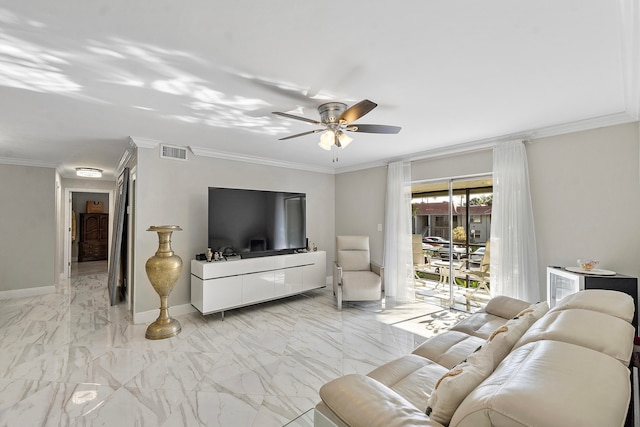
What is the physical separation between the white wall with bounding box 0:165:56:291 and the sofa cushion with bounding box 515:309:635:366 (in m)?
6.95

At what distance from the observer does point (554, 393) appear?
71 centimetres

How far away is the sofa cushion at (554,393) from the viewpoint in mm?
667

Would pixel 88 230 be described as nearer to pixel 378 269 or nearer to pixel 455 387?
pixel 378 269

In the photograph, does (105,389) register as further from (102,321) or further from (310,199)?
(310,199)

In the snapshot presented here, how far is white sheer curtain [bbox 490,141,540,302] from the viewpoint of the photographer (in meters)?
3.38

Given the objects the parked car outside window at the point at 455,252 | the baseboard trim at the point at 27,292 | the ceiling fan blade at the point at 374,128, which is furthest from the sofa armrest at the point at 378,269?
the baseboard trim at the point at 27,292

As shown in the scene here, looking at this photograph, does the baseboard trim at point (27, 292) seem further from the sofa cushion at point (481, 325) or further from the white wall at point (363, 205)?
the sofa cushion at point (481, 325)

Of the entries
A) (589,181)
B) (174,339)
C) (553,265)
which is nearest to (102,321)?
(174,339)

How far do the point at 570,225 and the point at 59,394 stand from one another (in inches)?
200

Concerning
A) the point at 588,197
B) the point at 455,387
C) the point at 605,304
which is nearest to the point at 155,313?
the point at 455,387

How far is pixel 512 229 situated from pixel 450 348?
2237 millimetres

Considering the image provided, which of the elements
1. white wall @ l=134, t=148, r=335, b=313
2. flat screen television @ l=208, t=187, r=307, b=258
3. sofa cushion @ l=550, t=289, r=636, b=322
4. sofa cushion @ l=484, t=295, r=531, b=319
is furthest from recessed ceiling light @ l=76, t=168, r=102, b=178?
sofa cushion @ l=550, t=289, r=636, b=322

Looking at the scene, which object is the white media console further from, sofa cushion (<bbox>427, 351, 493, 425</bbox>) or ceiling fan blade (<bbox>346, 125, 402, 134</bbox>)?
sofa cushion (<bbox>427, 351, 493, 425</bbox>)

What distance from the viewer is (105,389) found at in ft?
7.33
